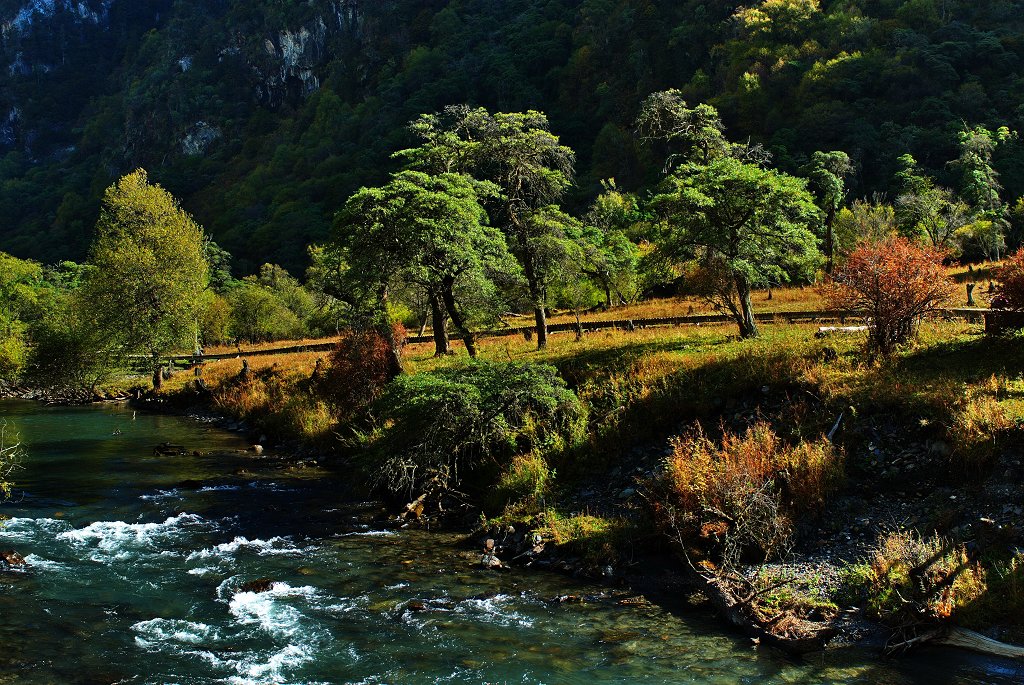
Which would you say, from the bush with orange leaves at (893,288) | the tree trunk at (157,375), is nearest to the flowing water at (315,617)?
the bush with orange leaves at (893,288)

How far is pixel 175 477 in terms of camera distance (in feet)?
78.1

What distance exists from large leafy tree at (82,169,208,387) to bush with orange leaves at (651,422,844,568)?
43.0 m

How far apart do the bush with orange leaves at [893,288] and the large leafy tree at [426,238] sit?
45.2 ft

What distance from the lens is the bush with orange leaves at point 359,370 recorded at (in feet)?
91.6

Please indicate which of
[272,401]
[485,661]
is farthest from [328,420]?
[485,661]

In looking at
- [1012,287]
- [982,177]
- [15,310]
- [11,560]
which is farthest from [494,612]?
[982,177]

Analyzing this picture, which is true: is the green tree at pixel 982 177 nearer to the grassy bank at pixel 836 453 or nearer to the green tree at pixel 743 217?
the green tree at pixel 743 217

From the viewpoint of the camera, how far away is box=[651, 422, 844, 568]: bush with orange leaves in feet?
43.2

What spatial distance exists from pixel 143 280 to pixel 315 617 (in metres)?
42.6

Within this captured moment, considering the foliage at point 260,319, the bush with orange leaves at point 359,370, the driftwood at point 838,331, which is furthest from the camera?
the foliage at point 260,319

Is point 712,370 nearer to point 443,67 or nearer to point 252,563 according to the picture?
point 252,563

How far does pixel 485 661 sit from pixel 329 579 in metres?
4.67

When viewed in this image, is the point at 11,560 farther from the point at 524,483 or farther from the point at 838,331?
the point at 838,331

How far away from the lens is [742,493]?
13.3 meters
